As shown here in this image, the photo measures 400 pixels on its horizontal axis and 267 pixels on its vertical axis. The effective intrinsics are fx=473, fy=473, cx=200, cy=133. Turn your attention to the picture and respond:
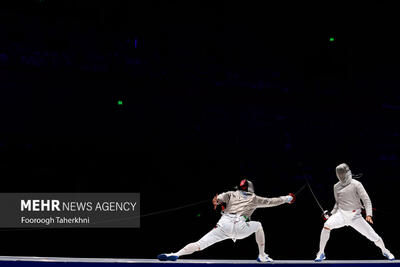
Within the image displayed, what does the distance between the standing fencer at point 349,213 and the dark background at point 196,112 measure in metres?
1.27

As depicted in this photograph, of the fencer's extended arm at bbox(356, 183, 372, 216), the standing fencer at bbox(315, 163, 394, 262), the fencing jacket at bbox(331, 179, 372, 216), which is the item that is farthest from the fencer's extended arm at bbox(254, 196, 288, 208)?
the fencer's extended arm at bbox(356, 183, 372, 216)

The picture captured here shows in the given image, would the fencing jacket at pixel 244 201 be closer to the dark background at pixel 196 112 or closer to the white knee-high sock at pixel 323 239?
the white knee-high sock at pixel 323 239

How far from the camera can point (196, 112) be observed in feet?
Answer: 20.4

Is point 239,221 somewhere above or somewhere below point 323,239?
above

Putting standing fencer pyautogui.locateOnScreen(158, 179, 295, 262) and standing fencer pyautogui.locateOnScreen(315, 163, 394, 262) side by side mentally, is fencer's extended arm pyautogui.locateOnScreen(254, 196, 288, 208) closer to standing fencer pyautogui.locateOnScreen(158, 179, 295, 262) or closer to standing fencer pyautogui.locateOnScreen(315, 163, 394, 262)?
standing fencer pyautogui.locateOnScreen(158, 179, 295, 262)

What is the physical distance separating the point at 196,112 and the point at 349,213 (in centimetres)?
234

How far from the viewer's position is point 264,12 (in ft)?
22.2

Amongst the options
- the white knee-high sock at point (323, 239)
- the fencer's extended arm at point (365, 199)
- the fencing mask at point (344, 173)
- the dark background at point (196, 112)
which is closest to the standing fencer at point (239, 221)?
the white knee-high sock at point (323, 239)

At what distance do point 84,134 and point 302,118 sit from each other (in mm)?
3014

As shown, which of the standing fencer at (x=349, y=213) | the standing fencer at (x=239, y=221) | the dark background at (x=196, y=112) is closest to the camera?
the standing fencer at (x=239, y=221)

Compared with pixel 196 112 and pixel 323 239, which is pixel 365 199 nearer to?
pixel 323 239

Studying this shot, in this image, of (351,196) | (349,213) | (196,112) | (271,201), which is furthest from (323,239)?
(196,112)

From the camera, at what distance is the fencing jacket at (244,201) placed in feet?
15.7

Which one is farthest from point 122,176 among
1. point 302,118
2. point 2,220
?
point 302,118
